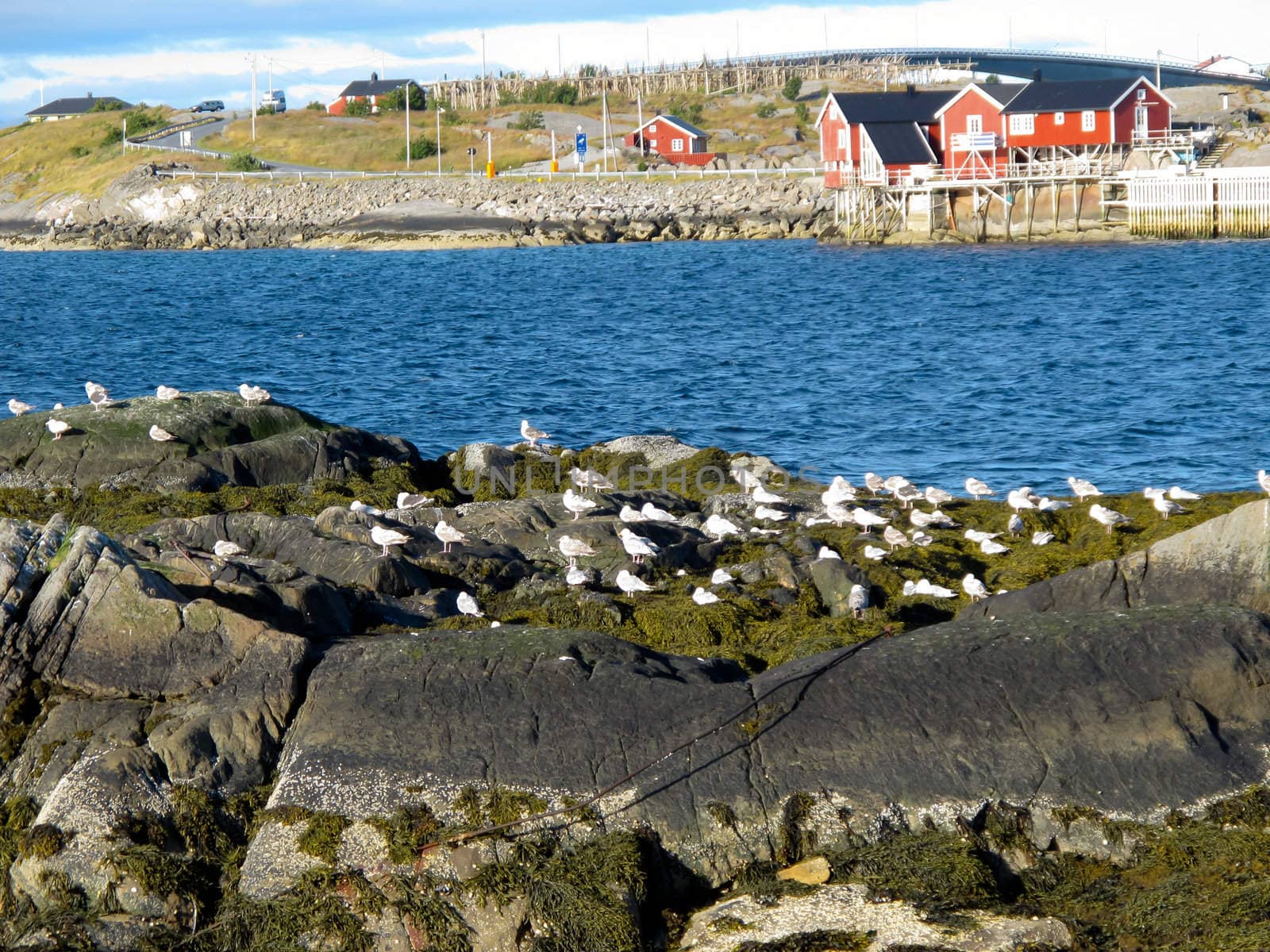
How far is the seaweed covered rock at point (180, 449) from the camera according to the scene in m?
15.5

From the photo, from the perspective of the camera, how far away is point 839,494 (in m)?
14.8

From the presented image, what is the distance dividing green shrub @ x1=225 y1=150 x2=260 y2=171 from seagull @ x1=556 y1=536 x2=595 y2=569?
90.1m

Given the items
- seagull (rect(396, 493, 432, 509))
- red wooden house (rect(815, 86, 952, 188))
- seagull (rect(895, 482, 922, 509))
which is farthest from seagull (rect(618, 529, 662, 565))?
red wooden house (rect(815, 86, 952, 188))

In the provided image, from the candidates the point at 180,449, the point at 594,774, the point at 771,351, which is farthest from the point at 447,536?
the point at 771,351

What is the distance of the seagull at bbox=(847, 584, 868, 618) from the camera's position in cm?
1106

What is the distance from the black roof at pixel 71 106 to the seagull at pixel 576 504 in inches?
5228

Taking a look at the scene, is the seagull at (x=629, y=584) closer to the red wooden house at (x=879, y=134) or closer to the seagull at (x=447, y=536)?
the seagull at (x=447, y=536)

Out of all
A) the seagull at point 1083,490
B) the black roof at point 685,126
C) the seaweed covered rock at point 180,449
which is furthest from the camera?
the black roof at point 685,126

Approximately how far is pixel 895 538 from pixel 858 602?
234 cm

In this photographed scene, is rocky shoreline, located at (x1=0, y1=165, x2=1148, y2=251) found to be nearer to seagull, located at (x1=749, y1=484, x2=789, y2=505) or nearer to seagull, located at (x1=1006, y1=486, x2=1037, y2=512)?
seagull, located at (x1=749, y1=484, x2=789, y2=505)

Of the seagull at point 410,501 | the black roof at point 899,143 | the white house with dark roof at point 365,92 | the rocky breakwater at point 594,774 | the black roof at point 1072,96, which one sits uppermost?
the white house with dark roof at point 365,92

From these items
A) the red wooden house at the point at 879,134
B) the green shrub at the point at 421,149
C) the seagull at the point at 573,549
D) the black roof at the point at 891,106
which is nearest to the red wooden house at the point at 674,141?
the green shrub at the point at 421,149

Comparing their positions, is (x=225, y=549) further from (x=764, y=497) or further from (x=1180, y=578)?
(x=1180, y=578)

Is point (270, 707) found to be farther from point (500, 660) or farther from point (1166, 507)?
point (1166, 507)
